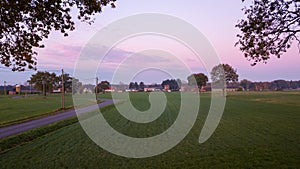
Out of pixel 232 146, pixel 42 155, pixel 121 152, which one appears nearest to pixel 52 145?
pixel 42 155

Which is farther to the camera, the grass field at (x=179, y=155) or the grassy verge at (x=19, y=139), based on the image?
the grassy verge at (x=19, y=139)

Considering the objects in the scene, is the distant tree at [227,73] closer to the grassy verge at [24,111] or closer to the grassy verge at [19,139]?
the grassy verge at [24,111]

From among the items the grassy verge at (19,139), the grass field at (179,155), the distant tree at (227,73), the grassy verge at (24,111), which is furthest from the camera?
the distant tree at (227,73)

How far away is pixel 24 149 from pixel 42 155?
72.5 inches

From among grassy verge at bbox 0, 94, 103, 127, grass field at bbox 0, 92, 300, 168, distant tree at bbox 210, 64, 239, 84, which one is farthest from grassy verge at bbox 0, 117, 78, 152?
distant tree at bbox 210, 64, 239, 84

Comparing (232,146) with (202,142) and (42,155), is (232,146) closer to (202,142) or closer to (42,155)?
(202,142)

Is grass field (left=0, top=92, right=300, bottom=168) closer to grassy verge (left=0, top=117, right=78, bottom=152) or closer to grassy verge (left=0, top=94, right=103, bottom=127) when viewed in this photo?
grassy verge (left=0, top=117, right=78, bottom=152)

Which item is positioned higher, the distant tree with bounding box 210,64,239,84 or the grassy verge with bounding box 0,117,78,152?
the distant tree with bounding box 210,64,239,84

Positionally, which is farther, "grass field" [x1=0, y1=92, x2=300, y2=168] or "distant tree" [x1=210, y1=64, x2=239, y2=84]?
"distant tree" [x1=210, y1=64, x2=239, y2=84]

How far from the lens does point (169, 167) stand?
27.7ft

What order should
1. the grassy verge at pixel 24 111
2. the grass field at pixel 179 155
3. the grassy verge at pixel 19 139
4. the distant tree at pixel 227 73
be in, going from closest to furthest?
the grass field at pixel 179 155
the grassy verge at pixel 19 139
the grassy verge at pixel 24 111
the distant tree at pixel 227 73

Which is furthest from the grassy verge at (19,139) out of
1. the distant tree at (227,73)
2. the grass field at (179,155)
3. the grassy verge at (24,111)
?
the distant tree at (227,73)

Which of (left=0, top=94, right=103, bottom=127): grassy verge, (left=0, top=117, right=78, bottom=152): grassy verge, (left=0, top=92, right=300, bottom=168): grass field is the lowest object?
(left=0, top=92, right=300, bottom=168): grass field

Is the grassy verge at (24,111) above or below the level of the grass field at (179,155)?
above
